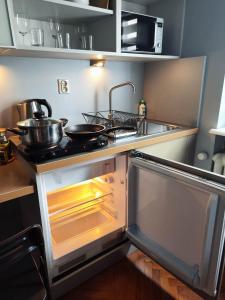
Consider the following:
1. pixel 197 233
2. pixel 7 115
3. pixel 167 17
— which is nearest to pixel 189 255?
pixel 197 233

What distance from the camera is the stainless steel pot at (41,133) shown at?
1037mm

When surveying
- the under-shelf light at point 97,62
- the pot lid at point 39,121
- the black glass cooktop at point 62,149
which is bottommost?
the black glass cooktop at point 62,149

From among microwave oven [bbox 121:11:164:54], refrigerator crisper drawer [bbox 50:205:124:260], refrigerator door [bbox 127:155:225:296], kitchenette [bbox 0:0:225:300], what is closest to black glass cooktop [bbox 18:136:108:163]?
kitchenette [bbox 0:0:225:300]

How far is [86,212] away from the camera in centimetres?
167

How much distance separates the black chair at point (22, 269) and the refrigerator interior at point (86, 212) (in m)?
0.33

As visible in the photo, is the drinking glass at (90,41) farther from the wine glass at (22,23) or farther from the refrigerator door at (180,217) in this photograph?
the refrigerator door at (180,217)

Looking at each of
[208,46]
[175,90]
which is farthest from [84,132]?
[208,46]

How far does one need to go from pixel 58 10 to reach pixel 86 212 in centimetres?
134

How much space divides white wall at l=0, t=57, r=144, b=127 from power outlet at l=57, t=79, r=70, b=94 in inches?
1.1

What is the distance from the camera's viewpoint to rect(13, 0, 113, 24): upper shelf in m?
1.10

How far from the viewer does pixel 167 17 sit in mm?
1766

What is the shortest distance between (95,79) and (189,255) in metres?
1.37

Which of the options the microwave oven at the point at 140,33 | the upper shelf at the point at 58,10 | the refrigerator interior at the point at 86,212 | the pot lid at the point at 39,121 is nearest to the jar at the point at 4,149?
the pot lid at the point at 39,121

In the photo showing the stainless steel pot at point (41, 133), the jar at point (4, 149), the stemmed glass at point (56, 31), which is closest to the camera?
the stainless steel pot at point (41, 133)
